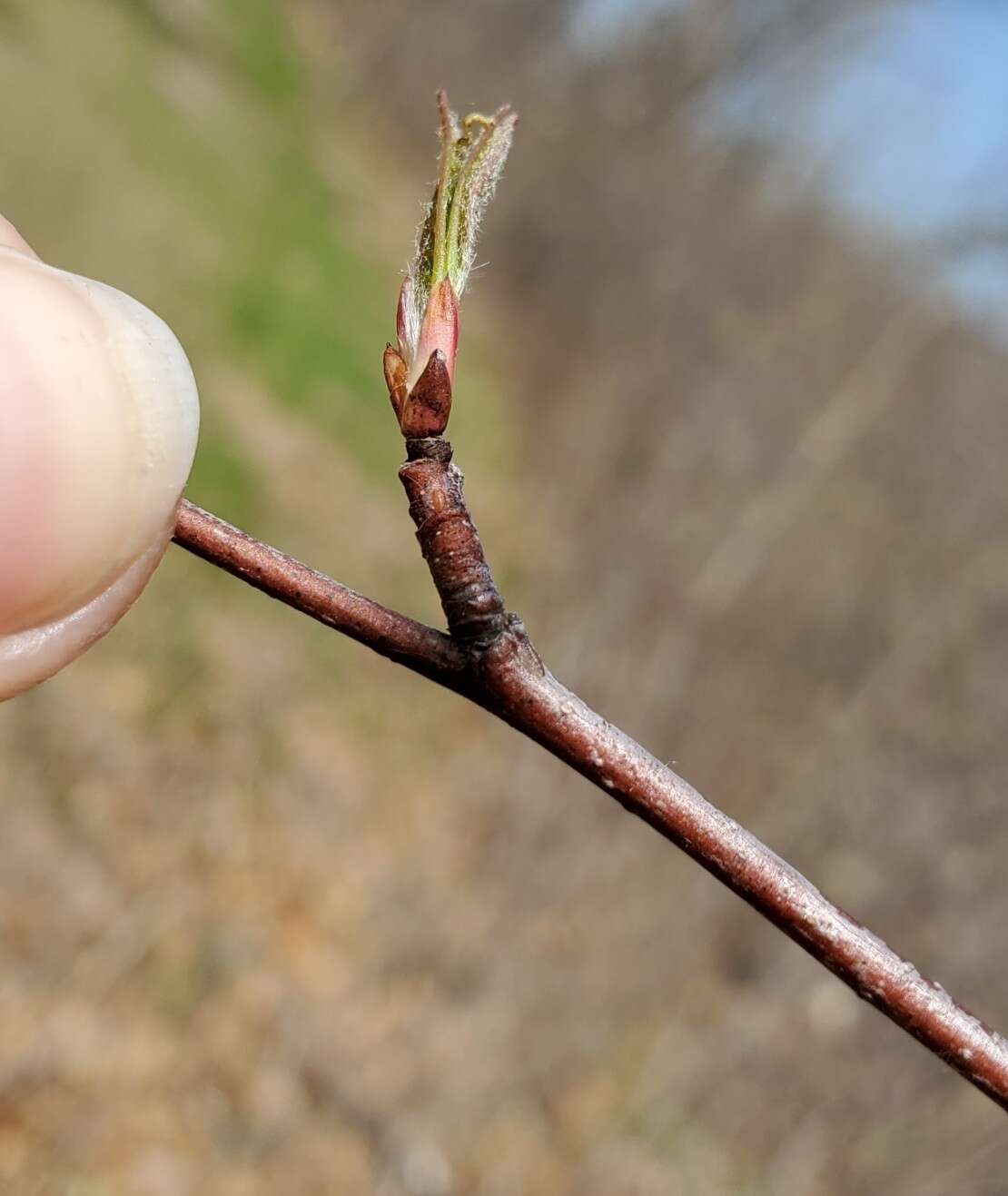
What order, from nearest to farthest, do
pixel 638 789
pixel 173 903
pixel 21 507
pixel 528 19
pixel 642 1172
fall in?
1. pixel 638 789
2. pixel 21 507
3. pixel 642 1172
4. pixel 173 903
5. pixel 528 19

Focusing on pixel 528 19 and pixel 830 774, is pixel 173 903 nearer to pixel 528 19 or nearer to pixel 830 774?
pixel 830 774

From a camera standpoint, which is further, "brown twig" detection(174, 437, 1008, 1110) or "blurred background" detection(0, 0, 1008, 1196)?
"blurred background" detection(0, 0, 1008, 1196)

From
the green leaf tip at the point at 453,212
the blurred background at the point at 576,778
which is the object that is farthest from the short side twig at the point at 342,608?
the blurred background at the point at 576,778

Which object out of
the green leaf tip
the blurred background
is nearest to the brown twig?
the green leaf tip

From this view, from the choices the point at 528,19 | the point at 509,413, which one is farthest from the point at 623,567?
the point at 528,19

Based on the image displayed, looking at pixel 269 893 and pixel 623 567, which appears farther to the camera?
pixel 623 567

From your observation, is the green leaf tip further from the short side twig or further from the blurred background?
the blurred background
